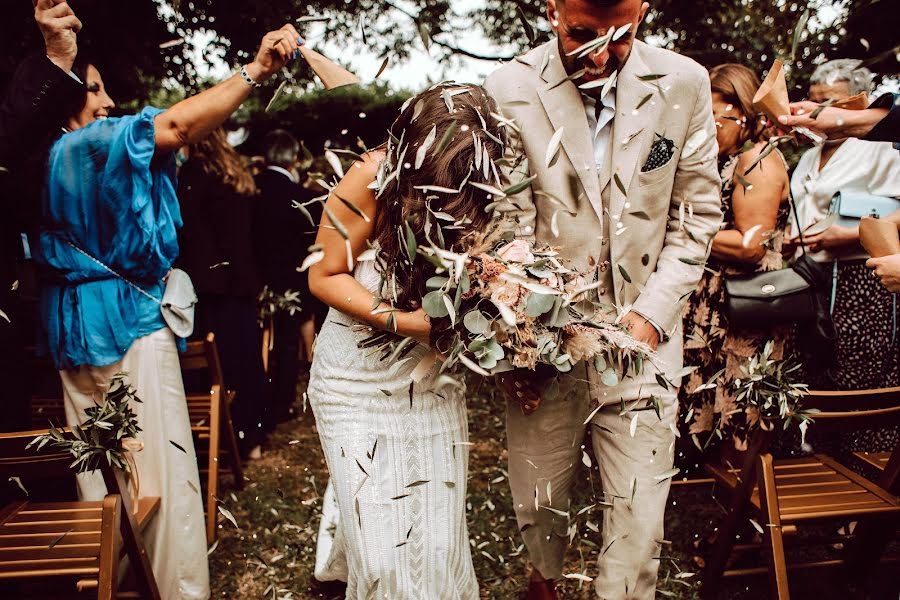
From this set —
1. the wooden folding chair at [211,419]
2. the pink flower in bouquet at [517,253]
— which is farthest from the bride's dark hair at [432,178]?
the wooden folding chair at [211,419]

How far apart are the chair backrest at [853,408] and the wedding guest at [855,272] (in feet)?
3.48

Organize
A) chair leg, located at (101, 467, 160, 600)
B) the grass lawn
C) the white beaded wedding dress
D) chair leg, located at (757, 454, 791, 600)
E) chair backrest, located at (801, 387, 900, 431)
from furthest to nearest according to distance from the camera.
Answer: the grass lawn < chair leg, located at (757, 454, 791, 600) < chair backrest, located at (801, 387, 900, 431) < chair leg, located at (101, 467, 160, 600) < the white beaded wedding dress

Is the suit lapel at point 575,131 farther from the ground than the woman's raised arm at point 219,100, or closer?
closer

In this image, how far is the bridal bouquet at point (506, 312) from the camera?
1.88 meters

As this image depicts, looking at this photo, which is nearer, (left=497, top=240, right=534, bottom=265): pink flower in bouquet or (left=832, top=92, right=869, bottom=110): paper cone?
(left=497, top=240, right=534, bottom=265): pink flower in bouquet

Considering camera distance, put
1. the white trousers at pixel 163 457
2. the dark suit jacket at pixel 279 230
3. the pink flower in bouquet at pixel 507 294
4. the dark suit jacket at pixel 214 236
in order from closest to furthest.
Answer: the pink flower in bouquet at pixel 507 294 < the white trousers at pixel 163 457 < the dark suit jacket at pixel 214 236 < the dark suit jacket at pixel 279 230

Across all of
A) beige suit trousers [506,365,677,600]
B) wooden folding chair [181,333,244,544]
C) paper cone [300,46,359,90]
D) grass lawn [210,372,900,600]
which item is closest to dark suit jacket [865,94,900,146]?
beige suit trousers [506,365,677,600]

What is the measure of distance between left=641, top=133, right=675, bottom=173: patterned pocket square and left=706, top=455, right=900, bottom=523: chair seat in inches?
56.2

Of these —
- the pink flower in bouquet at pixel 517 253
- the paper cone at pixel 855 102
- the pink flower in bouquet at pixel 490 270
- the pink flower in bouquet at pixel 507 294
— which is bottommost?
the pink flower in bouquet at pixel 507 294

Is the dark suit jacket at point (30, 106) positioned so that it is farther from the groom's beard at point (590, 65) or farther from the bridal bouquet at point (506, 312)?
the groom's beard at point (590, 65)

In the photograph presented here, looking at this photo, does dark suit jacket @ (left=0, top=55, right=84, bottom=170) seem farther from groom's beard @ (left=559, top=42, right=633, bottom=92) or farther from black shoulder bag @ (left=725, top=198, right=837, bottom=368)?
black shoulder bag @ (left=725, top=198, right=837, bottom=368)

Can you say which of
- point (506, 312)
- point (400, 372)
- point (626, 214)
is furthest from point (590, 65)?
point (400, 372)

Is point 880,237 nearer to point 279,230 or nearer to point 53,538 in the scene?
point 53,538

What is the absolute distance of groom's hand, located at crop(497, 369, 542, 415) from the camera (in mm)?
2262
